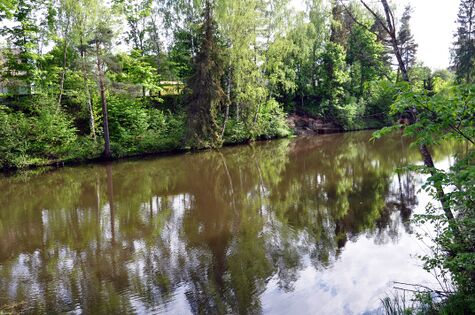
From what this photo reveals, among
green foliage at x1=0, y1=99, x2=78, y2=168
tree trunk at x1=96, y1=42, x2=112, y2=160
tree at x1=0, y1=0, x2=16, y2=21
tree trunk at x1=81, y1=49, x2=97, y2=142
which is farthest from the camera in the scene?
tree trunk at x1=81, y1=49, x2=97, y2=142

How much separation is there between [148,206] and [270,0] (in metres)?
22.7

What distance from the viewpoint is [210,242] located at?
8289 mm

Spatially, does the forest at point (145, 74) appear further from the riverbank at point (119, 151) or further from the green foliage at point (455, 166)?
the green foliage at point (455, 166)

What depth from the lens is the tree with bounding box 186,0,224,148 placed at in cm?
2350

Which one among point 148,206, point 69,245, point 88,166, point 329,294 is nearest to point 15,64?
point 88,166

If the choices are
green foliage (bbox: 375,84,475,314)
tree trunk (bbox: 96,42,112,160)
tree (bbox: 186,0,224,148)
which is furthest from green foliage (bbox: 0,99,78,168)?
green foliage (bbox: 375,84,475,314)

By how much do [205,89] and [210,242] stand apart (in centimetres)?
1653

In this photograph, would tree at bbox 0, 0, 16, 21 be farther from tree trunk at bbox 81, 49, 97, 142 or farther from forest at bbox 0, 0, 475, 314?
tree trunk at bbox 81, 49, 97, 142

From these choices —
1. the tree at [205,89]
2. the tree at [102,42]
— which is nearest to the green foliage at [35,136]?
the tree at [102,42]

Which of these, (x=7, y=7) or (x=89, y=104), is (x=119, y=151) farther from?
(x=7, y=7)

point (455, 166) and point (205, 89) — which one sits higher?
point (205, 89)

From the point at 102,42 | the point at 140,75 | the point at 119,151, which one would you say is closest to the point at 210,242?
the point at 119,151

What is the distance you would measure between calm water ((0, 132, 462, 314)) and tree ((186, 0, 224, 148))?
25.7ft

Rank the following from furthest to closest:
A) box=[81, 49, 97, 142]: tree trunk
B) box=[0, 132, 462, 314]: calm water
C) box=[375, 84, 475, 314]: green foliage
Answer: box=[81, 49, 97, 142]: tree trunk → box=[0, 132, 462, 314]: calm water → box=[375, 84, 475, 314]: green foliage
